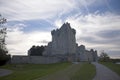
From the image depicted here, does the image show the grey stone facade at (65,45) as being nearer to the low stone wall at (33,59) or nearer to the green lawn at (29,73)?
the low stone wall at (33,59)

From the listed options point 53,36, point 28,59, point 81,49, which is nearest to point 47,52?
point 53,36

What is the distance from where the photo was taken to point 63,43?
432 feet

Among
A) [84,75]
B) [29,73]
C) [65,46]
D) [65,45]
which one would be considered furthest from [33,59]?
[84,75]

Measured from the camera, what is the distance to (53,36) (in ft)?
462

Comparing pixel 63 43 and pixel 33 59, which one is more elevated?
pixel 63 43

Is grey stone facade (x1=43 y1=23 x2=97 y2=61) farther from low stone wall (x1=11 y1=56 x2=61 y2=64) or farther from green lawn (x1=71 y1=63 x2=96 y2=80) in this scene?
green lawn (x1=71 y1=63 x2=96 y2=80)

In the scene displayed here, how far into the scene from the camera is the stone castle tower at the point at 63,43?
5037 inches

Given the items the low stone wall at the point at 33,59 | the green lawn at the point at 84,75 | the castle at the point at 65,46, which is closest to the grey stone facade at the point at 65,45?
the castle at the point at 65,46

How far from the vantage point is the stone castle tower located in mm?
127938

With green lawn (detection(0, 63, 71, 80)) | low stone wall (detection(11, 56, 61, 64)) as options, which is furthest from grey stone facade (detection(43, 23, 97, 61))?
green lawn (detection(0, 63, 71, 80))

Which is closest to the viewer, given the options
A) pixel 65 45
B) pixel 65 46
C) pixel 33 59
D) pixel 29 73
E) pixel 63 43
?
pixel 29 73

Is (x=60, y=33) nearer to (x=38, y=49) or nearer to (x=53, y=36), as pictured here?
(x=53, y=36)

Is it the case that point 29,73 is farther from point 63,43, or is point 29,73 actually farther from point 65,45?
point 63,43

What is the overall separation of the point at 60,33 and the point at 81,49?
829 inches
